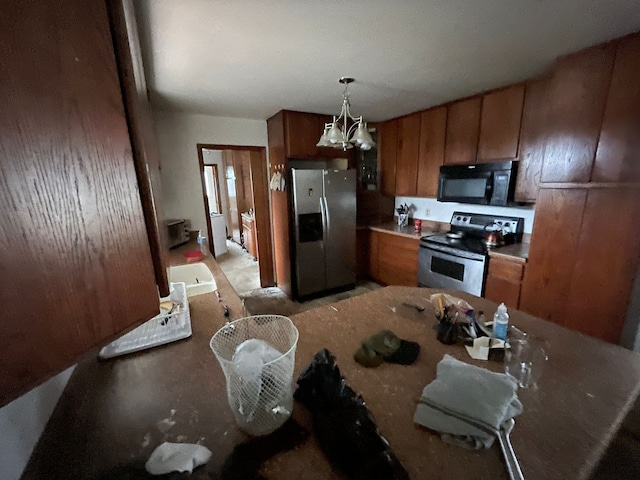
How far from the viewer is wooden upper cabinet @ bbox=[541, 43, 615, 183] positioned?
158 centimetres

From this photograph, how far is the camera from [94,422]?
2.25ft

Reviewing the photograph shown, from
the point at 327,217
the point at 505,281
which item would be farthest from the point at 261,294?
the point at 505,281

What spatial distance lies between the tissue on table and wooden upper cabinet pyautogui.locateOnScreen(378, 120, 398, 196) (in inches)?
119

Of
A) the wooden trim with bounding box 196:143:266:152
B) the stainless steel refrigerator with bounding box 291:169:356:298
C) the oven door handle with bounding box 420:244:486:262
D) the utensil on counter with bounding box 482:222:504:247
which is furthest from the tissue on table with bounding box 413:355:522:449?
the wooden trim with bounding box 196:143:266:152

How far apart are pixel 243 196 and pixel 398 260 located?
381cm

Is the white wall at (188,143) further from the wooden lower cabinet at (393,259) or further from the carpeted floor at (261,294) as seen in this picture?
the wooden lower cabinet at (393,259)

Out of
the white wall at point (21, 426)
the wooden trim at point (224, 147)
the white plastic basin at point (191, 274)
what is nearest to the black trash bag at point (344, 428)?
the white wall at point (21, 426)

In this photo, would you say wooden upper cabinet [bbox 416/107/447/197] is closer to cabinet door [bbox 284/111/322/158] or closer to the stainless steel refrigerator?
the stainless steel refrigerator

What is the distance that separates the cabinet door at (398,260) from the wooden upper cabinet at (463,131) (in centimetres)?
97

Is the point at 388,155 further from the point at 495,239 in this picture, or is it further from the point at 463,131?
the point at 495,239

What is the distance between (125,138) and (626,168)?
94.1 inches

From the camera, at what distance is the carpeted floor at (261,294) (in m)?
3.17

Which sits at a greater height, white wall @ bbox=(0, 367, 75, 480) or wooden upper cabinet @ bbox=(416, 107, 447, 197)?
wooden upper cabinet @ bbox=(416, 107, 447, 197)

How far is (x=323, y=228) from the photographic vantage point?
3221 millimetres
